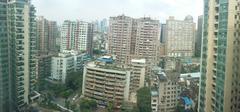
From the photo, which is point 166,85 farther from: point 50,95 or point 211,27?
point 50,95

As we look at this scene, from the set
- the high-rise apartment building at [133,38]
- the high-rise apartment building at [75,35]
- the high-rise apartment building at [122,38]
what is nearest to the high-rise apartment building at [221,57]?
the high-rise apartment building at [133,38]

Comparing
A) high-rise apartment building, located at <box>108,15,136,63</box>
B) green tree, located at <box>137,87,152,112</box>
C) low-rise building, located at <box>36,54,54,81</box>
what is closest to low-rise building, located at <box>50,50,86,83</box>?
low-rise building, located at <box>36,54,54,81</box>

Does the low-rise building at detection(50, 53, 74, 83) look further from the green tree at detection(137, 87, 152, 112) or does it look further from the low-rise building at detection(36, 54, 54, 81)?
the green tree at detection(137, 87, 152, 112)

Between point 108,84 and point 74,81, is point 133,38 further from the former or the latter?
point 108,84

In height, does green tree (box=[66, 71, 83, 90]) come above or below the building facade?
below

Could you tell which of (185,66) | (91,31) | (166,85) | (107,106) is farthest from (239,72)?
(91,31)

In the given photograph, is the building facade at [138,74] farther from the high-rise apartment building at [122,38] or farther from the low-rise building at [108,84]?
the high-rise apartment building at [122,38]

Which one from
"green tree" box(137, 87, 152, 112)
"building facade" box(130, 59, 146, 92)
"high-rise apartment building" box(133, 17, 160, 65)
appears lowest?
"green tree" box(137, 87, 152, 112)

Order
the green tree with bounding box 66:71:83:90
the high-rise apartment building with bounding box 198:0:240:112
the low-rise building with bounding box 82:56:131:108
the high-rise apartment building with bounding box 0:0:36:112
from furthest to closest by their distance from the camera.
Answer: the green tree with bounding box 66:71:83:90 < the low-rise building with bounding box 82:56:131:108 < the high-rise apartment building with bounding box 0:0:36:112 < the high-rise apartment building with bounding box 198:0:240:112
